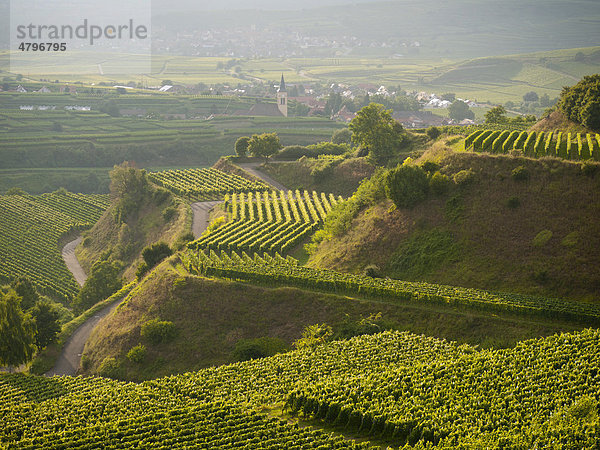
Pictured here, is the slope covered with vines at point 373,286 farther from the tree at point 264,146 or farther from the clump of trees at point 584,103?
the tree at point 264,146

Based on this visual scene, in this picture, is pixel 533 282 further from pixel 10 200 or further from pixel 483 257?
pixel 10 200

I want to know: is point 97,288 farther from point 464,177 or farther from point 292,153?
point 292,153

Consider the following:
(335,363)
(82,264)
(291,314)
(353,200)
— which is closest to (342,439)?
→ (335,363)

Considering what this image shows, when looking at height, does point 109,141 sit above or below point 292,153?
below

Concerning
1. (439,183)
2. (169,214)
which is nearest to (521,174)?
(439,183)

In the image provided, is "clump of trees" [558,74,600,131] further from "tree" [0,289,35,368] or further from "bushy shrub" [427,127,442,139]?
"tree" [0,289,35,368]

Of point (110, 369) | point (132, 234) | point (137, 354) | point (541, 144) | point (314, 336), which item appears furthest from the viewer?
point (132, 234)
